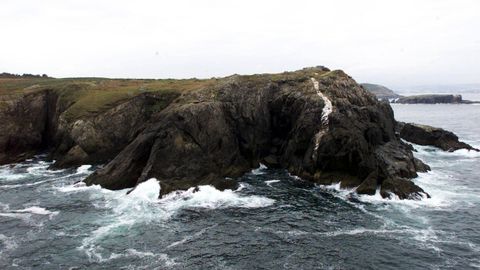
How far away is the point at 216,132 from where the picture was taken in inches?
2766

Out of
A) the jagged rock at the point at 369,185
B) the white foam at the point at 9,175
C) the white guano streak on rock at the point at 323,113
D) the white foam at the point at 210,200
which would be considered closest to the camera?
the white foam at the point at 210,200

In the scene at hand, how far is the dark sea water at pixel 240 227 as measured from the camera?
37812mm

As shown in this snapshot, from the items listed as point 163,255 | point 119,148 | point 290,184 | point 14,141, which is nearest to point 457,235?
point 290,184

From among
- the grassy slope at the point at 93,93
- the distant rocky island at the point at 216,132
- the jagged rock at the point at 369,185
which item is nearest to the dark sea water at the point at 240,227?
the jagged rock at the point at 369,185

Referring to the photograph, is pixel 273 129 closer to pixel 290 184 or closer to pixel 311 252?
pixel 290 184

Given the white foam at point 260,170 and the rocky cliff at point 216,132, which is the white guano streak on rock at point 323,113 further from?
the white foam at point 260,170

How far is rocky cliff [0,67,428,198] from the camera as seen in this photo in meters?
62.1

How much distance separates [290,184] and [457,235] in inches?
984

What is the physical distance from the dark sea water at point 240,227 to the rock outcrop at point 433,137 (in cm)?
3049

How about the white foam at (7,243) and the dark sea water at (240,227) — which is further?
the white foam at (7,243)

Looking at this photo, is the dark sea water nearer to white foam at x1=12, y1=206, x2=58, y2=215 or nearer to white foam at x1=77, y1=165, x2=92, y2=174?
white foam at x1=12, y1=206, x2=58, y2=215

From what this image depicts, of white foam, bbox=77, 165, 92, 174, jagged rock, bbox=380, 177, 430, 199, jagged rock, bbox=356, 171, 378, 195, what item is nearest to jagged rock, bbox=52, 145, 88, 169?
white foam, bbox=77, 165, 92, 174

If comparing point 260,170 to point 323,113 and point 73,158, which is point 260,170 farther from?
point 73,158

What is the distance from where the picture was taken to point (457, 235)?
43156mm
